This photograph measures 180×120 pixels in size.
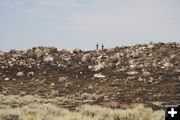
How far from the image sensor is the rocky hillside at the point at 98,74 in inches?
1054

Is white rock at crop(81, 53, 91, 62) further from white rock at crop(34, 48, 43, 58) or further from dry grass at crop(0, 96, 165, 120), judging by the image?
dry grass at crop(0, 96, 165, 120)

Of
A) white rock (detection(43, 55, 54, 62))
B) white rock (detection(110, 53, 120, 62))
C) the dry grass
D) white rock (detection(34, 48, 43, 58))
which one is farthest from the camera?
white rock (detection(34, 48, 43, 58))

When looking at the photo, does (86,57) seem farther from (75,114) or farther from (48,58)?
(75,114)

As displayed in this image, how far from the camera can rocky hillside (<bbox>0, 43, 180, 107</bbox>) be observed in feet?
87.8

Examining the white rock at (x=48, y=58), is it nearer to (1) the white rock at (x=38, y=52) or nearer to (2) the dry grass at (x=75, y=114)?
(1) the white rock at (x=38, y=52)

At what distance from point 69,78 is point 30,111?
52.3 feet

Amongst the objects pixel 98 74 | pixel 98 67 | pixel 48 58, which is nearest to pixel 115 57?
pixel 98 67

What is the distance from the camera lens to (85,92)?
Answer: 2894 cm

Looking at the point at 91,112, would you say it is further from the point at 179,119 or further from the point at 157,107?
the point at 179,119

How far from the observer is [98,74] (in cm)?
3356

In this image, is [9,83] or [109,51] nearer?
[9,83]

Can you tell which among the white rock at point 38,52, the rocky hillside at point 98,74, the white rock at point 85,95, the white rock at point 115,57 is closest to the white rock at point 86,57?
the rocky hillside at point 98,74

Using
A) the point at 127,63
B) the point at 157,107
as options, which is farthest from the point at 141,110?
the point at 127,63

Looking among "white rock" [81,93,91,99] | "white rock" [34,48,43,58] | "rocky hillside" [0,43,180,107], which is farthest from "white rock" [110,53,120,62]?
"white rock" [81,93,91,99]
